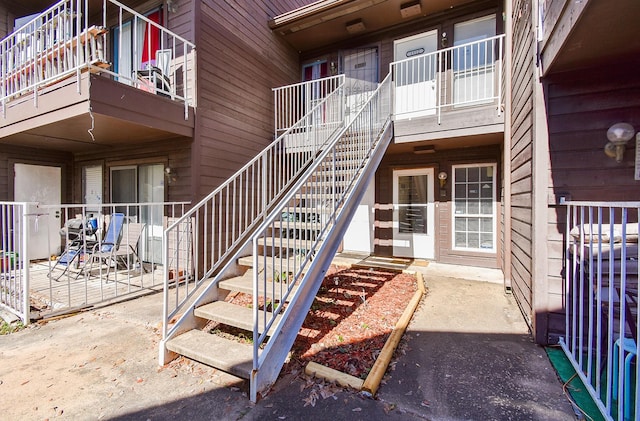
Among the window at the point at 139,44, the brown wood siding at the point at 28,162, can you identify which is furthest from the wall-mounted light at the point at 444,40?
the brown wood siding at the point at 28,162

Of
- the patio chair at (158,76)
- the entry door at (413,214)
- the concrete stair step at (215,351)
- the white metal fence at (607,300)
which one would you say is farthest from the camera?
the entry door at (413,214)

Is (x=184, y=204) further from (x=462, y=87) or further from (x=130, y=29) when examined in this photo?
(x=462, y=87)

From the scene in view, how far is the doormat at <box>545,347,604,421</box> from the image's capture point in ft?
6.20

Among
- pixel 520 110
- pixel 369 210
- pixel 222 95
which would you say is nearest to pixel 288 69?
pixel 222 95

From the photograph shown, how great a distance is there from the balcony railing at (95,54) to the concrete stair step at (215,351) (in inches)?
131

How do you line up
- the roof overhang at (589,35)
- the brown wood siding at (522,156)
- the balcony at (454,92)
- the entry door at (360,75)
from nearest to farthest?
the roof overhang at (589,35) → the brown wood siding at (522,156) → the balcony at (454,92) → the entry door at (360,75)

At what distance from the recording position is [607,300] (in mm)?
2133

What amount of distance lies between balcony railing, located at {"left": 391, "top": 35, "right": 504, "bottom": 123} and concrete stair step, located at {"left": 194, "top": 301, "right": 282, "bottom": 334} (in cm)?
428

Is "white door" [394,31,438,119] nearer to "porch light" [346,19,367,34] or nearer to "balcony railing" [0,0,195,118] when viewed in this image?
"porch light" [346,19,367,34]

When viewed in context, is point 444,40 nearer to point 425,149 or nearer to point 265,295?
point 425,149

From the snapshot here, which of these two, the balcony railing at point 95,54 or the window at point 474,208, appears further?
the window at point 474,208

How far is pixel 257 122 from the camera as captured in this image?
20.4 ft

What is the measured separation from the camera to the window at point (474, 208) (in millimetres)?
5598

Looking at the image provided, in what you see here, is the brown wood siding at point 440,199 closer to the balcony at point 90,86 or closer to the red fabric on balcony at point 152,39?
the balcony at point 90,86
